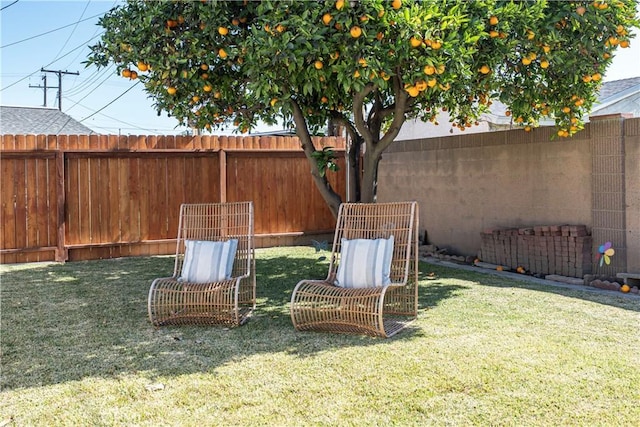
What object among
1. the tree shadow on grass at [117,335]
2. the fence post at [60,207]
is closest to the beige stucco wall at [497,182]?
the tree shadow on grass at [117,335]

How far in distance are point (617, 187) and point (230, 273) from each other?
458 cm

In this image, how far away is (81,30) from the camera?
683 inches

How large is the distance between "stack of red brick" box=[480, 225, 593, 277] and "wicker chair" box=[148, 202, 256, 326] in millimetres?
3820

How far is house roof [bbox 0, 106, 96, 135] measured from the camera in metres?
16.3

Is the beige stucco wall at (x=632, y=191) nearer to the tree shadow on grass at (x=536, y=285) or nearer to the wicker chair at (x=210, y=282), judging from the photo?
the tree shadow on grass at (x=536, y=285)

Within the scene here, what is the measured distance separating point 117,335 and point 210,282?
967mm

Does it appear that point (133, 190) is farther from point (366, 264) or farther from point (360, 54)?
point (360, 54)

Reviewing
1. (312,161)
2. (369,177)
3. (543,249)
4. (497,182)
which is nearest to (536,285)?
(543,249)

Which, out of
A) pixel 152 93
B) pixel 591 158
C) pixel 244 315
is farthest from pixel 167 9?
pixel 591 158

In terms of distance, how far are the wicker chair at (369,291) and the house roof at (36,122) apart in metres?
14.2

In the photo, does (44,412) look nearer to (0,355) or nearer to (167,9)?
(0,355)

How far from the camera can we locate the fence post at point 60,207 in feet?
27.9

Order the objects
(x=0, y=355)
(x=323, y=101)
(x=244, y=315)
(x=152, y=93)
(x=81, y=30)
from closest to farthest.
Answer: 1. (x=0, y=355)
2. (x=244, y=315)
3. (x=152, y=93)
4. (x=323, y=101)
5. (x=81, y=30)

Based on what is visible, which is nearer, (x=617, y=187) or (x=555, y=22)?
(x=555, y=22)
